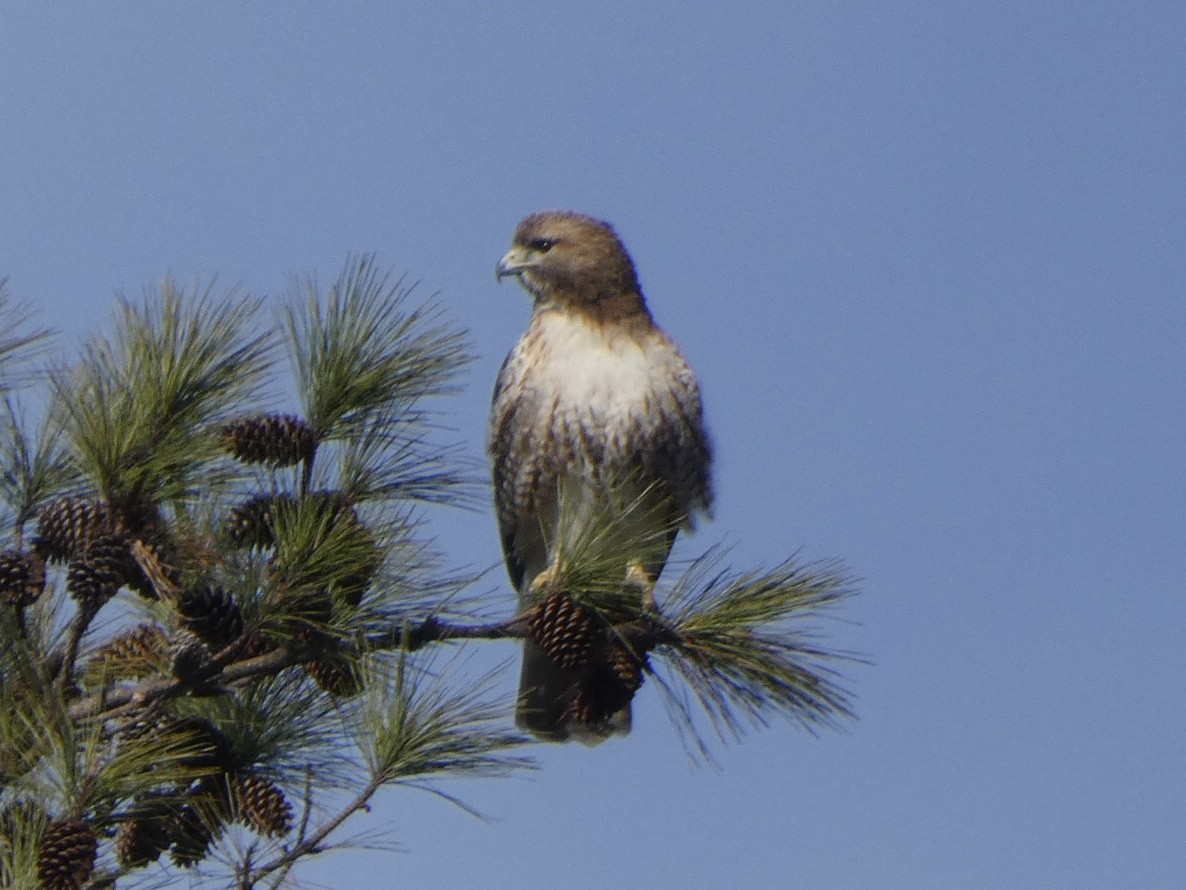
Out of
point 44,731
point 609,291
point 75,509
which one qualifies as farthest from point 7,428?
point 609,291

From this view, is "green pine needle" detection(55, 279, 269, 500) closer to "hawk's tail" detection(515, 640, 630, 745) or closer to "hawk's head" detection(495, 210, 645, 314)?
"hawk's tail" detection(515, 640, 630, 745)

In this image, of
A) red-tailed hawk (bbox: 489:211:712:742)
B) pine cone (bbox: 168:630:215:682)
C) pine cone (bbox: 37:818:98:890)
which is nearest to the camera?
pine cone (bbox: 37:818:98:890)

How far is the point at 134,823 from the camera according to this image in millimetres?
2914

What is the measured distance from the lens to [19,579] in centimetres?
289

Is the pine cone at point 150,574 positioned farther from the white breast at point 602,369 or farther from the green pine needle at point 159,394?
the white breast at point 602,369

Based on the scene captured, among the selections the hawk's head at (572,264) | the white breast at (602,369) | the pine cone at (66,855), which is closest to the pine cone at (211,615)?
the pine cone at (66,855)

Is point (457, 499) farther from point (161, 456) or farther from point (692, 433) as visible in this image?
point (692, 433)

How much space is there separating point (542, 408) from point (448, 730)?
2297mm

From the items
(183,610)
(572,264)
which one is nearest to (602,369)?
(572,264)

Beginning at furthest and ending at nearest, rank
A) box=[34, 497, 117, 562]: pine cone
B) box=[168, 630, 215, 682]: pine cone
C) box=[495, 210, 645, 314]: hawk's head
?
box=[495, 210, 645, 314]: hawk's head → box=[34, 497, 117, 562]: pine cone → box=[168, 630, 215, 682]: pine cone

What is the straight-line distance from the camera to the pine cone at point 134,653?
3.09 meters

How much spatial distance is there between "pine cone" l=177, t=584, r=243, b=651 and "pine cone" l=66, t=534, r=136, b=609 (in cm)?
12

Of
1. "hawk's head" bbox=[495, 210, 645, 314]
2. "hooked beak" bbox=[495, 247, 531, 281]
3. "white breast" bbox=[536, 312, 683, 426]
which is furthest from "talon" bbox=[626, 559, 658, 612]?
"hooked beak" bbox=[495, 247, 531, 281]

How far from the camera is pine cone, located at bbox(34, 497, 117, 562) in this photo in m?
2.98
